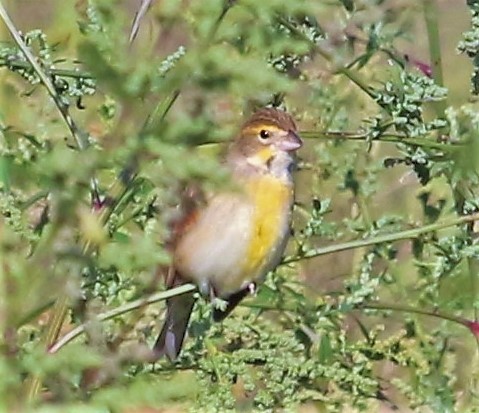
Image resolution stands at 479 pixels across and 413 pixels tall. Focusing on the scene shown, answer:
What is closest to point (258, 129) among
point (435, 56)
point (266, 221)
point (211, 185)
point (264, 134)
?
point (264, 134)

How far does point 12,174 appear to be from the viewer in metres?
0.91

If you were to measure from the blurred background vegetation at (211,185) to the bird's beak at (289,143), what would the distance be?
34 mm

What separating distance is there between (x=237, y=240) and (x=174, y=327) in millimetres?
334

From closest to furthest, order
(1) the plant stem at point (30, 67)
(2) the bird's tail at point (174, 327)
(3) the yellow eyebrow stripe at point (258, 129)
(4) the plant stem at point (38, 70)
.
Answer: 1. (4) the plant stem at point (38, 70)
2. (1) the plant stem at point (30, 67)
3. (2) the bird's tail at point (174, 327)
4. (3) the yellow eyebrow stripe at point (258, 129)

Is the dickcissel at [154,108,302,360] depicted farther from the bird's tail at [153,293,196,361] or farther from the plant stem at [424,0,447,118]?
the plant stem at [424,0,447,118]

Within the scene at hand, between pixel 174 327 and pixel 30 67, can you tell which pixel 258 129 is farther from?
pixel 30 67

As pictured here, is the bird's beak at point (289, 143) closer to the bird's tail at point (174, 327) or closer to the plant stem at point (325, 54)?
the bird's tail at point (174, 327)

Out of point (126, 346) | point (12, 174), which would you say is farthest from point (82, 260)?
point (126, 346)

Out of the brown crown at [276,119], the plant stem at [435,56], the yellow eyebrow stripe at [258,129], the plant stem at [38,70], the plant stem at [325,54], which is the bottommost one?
the yellow eyebrow stripe at [258,129]

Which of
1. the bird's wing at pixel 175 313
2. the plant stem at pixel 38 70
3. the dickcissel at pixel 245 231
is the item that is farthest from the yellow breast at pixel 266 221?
the plant stem at pixel 38 70

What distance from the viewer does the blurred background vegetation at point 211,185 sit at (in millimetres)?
747

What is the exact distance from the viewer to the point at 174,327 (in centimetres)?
209

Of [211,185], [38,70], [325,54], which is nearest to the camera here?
[211,185]

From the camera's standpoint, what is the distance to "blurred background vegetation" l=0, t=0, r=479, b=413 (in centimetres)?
75
